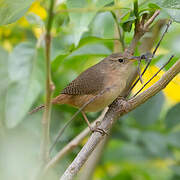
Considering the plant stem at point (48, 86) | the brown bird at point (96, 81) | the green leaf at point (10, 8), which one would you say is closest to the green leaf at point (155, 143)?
the brown bird at point (96, 81)

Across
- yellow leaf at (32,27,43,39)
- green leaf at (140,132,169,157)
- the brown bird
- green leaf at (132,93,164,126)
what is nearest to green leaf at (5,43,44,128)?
the brown bird

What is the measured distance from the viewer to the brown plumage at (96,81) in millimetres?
2557

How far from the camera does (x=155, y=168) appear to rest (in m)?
3.36

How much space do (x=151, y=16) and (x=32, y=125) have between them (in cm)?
113

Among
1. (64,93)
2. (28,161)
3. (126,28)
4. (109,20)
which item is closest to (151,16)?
(126,28)

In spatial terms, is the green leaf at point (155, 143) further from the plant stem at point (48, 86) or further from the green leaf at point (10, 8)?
the green leaf at point (10, 8)

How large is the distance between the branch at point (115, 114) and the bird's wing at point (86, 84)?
2.88ft

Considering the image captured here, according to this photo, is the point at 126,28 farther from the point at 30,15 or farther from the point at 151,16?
the point at 30,15

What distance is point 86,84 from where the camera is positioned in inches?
104

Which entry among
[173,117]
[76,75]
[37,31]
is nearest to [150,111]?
[173,117]

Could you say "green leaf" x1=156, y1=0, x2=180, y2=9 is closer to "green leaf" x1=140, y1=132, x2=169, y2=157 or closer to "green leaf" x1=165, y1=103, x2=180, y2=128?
"green leaf" x1=165, y1=103, x2=180, y2=128

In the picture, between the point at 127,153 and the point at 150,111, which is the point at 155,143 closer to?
the point at 127,153

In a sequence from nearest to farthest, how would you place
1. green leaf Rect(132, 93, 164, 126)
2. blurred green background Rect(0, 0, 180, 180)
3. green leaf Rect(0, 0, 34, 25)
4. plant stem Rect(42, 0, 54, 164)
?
1. plant stem Rect(42, 0, 54, 164)
2. green leaf Rect(0, 0, 34, 25)
3. blurred green background Rect(0, 0, 180, 180)
4. green leaf Rect(132, 93, 164, 126)

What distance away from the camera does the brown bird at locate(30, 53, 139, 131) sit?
254 centimetres
